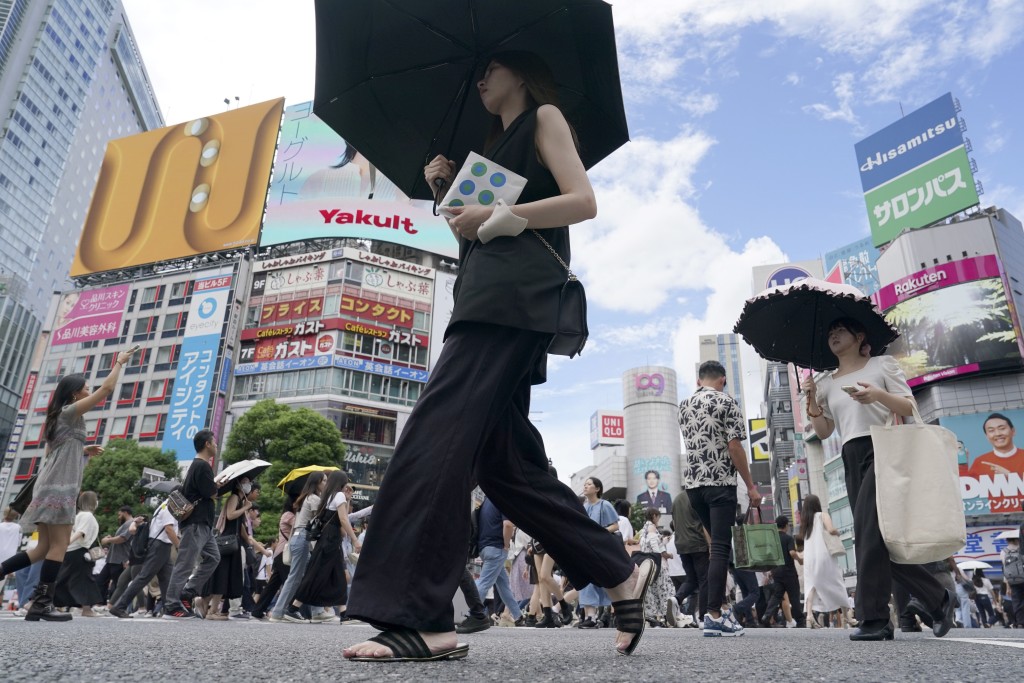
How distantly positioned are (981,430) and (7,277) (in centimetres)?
8095

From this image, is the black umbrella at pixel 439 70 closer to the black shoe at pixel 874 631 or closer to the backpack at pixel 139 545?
the black shoe at pixel 874 631

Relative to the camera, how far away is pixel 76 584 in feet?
22.4

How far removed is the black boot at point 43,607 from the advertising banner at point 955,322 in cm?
3813

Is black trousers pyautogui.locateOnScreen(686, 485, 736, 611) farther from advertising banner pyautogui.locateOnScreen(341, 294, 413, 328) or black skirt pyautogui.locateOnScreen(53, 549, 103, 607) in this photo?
advertising banner pyautogui.locateOnScreen(341, 294, 413, 328)

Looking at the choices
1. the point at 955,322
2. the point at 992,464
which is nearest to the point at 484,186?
the point at 992,464

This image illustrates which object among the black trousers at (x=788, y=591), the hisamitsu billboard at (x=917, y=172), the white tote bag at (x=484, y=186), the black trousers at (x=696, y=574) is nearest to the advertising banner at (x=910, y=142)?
the hisamitsu billboard at (x=917, y=172)

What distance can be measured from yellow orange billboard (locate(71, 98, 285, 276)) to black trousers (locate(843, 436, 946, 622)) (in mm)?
45038

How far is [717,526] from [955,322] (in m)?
36.7

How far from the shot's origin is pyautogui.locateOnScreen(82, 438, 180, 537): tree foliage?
3259cm

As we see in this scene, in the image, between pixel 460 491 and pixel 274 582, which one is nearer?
pixel 460 491

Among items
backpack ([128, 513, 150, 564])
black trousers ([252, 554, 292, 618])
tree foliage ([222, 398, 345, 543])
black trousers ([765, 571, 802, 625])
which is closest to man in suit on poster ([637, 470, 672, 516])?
black trousers ([765, 571, 802, 625])

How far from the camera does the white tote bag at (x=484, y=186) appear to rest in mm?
1918

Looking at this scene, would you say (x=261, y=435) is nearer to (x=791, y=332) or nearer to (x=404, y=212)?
(x=404, y=212)

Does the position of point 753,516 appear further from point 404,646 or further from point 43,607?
point 43,607
